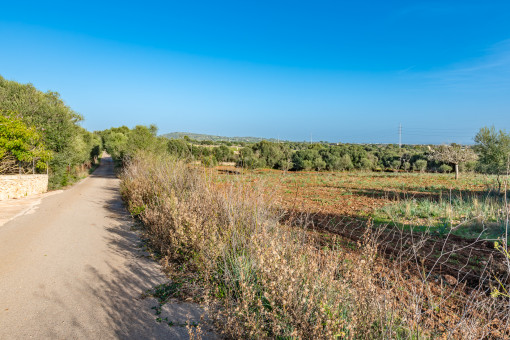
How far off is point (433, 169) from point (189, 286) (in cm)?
3867

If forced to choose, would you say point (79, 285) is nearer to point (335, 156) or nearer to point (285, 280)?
point (285, 280)

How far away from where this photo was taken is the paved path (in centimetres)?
313

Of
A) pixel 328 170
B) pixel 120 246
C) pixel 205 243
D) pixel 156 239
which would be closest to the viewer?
pixel 205 243

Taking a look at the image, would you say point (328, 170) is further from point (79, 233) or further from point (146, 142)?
point (79, 233)

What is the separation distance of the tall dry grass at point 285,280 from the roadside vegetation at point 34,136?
31.2 feet

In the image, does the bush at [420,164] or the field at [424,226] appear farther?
the bush at [420,164]

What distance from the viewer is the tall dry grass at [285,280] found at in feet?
7.36

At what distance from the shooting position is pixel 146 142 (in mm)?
23297

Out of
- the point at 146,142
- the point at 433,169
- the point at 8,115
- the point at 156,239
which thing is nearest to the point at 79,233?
the point at 156,239

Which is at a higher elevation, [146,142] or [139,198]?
[146,142]

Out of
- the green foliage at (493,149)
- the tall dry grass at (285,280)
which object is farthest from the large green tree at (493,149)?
the tall dry grass at (285,280)

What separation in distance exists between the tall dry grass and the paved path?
1.96 ft

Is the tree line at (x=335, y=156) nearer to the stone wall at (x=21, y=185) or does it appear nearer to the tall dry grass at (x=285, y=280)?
the stone wall at (x=21, y=185)

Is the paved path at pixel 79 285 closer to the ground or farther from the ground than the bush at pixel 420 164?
closer to the ground
